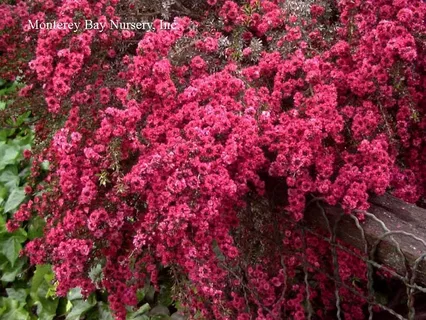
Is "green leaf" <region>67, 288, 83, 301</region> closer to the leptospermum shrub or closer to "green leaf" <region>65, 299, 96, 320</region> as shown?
"green leaf" <region>65, 299, 96, 320</region>

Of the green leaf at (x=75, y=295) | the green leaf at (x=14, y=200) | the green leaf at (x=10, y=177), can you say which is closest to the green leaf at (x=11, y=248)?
the green leaf at (x=14, y=200)

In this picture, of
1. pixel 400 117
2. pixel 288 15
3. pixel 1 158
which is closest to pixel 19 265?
pixel 1 158

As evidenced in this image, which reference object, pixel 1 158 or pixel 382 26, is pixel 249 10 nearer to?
pixel 382 26

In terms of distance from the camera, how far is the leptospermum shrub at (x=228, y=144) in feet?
5.91

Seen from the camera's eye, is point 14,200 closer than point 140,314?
No

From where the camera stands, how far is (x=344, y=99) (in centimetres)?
205

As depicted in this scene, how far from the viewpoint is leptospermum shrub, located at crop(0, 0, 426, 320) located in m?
1.80

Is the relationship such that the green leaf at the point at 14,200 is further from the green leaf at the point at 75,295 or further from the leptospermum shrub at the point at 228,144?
the leptospermum shrub at the point at 228,144

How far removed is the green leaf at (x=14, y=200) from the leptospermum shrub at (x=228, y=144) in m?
0.88

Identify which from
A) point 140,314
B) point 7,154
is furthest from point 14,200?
point 140,314

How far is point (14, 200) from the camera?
3.21m

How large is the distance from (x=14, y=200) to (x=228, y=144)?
6.45ft

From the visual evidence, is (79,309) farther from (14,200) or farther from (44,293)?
(14,200)

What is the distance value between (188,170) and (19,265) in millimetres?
2047
